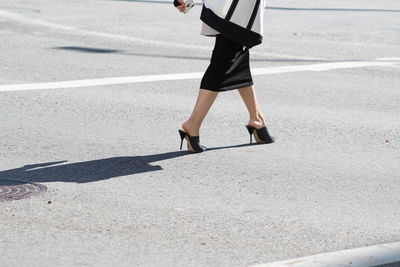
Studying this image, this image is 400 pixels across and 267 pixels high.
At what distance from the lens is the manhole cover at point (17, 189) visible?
256 inches

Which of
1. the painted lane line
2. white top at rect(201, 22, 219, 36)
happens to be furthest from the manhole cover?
the painted lane line

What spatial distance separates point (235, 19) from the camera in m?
7.64

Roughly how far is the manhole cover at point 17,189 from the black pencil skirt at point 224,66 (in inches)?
67.5

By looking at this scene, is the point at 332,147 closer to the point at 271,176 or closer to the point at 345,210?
the point at 271,176

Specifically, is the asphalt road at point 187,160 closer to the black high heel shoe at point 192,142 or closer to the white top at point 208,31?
the black high heel shoe at point 192,142

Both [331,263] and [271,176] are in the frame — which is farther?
[271,176]

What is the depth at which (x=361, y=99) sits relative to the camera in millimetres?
10281

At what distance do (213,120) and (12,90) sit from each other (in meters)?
2.52

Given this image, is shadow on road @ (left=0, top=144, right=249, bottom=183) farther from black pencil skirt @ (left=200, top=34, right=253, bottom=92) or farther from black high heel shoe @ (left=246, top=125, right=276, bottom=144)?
black high heel shoe @ (left=246, top=125, right=276, bottom=144)

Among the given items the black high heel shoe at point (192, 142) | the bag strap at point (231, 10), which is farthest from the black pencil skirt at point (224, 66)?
the black high heel shoe at point (192, 142)

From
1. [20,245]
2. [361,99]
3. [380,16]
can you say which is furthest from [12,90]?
[380,16]

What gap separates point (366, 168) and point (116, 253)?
8.67 ft

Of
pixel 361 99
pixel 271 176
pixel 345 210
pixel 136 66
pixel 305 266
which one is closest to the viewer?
pixel 305 266

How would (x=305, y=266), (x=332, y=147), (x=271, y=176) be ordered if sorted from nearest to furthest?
1. (x=305, y=266)
2. (x=271, y=176)
3. (x=332, y=147)
